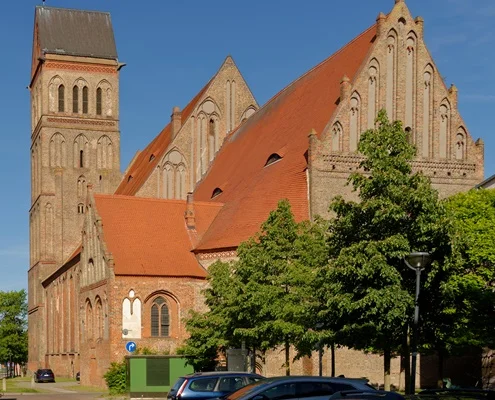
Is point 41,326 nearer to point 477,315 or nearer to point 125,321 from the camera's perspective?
point 125,321

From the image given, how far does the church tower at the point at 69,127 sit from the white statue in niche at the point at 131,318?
28708 millimetres

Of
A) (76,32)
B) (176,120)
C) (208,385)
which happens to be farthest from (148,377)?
(76,32)

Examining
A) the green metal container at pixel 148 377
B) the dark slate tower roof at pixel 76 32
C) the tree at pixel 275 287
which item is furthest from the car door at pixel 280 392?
the dark slate tower roof at pixel 76 32

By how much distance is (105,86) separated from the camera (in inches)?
2995

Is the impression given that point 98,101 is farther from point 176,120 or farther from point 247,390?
point 247,390

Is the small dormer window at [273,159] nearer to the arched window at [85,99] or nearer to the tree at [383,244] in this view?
the tree at [383,244]

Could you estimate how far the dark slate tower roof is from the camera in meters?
75.5

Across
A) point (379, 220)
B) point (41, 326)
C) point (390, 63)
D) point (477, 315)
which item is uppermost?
point (390, 63)

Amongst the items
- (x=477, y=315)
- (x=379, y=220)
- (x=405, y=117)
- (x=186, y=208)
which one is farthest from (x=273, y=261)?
(x=186, y=208)

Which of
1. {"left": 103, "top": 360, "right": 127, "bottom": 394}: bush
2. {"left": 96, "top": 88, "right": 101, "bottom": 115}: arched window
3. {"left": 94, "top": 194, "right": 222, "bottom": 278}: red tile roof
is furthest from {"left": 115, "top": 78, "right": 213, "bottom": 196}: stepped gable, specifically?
{"left": 103, "top": 360, "right": 127, "bottom": 394}: bush

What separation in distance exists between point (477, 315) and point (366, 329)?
342 inches

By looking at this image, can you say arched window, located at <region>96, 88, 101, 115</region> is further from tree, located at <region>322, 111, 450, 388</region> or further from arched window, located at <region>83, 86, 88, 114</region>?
tree, located at <region>322, 111, 450, 388</region>

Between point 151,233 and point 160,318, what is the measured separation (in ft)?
15.4

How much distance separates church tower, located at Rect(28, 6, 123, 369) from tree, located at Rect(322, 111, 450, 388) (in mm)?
50213
